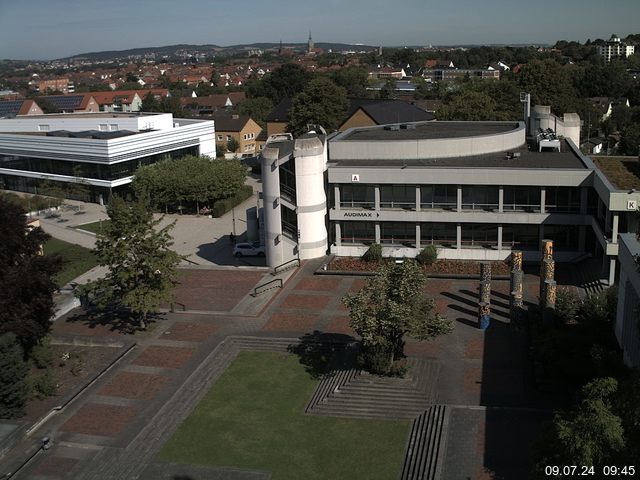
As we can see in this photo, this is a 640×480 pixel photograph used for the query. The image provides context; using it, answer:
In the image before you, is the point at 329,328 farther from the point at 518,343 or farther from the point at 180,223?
the point at 180,223

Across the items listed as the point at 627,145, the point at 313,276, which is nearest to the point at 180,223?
the point at 313,276

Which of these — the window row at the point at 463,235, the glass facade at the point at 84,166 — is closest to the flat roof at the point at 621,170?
the window row at the point at 463,235

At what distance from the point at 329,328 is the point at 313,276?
752cm

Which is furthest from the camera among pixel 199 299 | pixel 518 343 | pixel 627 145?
pixel 627 145

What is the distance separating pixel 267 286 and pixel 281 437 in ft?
48.1

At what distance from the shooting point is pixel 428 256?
3969 centimetres

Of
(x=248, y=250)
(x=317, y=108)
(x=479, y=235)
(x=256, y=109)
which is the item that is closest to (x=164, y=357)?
(x=248, y=250)

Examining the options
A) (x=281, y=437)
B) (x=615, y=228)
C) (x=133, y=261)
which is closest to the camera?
(x=281, y=437)

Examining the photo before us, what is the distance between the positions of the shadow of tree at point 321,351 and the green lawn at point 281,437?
1126 mm

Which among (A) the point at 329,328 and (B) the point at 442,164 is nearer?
(A) the point at 329,328

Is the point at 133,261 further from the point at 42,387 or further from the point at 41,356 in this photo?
the point at 42,387

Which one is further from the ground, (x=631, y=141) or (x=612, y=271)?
(x=631, y=141)

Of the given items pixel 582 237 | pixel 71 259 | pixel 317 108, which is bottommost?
pixel 71 259

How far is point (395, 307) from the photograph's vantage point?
82.1ft
